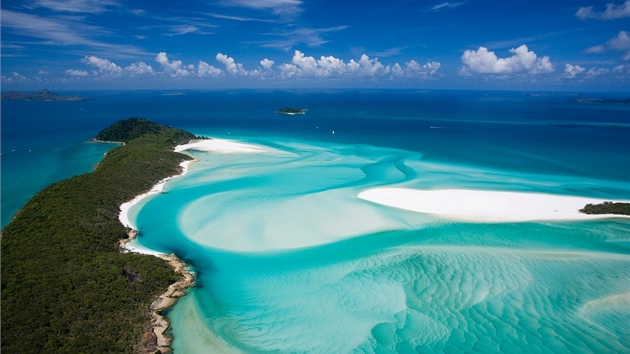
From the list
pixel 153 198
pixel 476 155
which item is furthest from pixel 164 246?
pixel 476 155

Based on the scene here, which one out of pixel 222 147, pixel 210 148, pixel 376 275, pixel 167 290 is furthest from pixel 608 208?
pixel 210 148

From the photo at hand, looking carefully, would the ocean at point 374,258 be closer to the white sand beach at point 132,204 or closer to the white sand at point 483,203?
the white sand beach at point 132,204

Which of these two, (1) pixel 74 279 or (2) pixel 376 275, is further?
(2) pixel 376 275

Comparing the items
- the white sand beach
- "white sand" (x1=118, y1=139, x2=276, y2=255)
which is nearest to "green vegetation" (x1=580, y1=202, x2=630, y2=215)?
the white sand beach

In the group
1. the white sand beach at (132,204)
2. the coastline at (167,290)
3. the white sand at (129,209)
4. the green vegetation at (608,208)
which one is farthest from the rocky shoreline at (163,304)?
the green vegetation at (608,208)

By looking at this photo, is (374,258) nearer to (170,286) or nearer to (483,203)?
(170,286)

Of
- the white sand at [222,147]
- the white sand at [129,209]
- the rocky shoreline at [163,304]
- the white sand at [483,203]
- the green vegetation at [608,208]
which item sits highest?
the white sand at [222,147]
